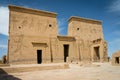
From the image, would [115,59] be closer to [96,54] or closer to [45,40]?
[96,54]

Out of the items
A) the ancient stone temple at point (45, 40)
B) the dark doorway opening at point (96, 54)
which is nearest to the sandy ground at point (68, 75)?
the ancient stone temple at point (45, 40)

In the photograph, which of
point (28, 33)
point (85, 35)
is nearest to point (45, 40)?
point (28, 33)

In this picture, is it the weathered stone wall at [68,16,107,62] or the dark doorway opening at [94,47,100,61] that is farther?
the dark doorway opening at [94,47,100,61]

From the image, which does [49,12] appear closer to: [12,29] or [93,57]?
[12,29]

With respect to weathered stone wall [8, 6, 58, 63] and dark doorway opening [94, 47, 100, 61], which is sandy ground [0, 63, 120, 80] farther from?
dark doorway opening [94, 47, 100, 61]

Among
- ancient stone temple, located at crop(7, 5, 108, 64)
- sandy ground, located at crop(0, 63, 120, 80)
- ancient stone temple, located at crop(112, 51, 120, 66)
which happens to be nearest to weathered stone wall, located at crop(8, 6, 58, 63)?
ancient stone temple, located at crop(7, 5, 108, 64)

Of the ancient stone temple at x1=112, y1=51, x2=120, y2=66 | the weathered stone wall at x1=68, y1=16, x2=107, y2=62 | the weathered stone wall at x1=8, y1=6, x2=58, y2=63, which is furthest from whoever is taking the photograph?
the weathered stone wall at x1=68, y1=16, x2=107, y2=62

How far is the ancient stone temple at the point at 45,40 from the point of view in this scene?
18.2 m

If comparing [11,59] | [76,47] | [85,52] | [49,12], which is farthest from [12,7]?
[85,52]

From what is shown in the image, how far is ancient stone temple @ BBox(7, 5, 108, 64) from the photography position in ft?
59.8

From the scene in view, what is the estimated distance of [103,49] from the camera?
69.4 ft

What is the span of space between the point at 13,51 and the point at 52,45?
621 cm

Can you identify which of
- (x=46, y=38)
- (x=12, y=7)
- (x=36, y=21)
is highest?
(x=12, y=7)

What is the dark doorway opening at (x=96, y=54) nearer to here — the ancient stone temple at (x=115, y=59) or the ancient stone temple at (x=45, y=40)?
the ancient stone temple at (x=45, y=40)
